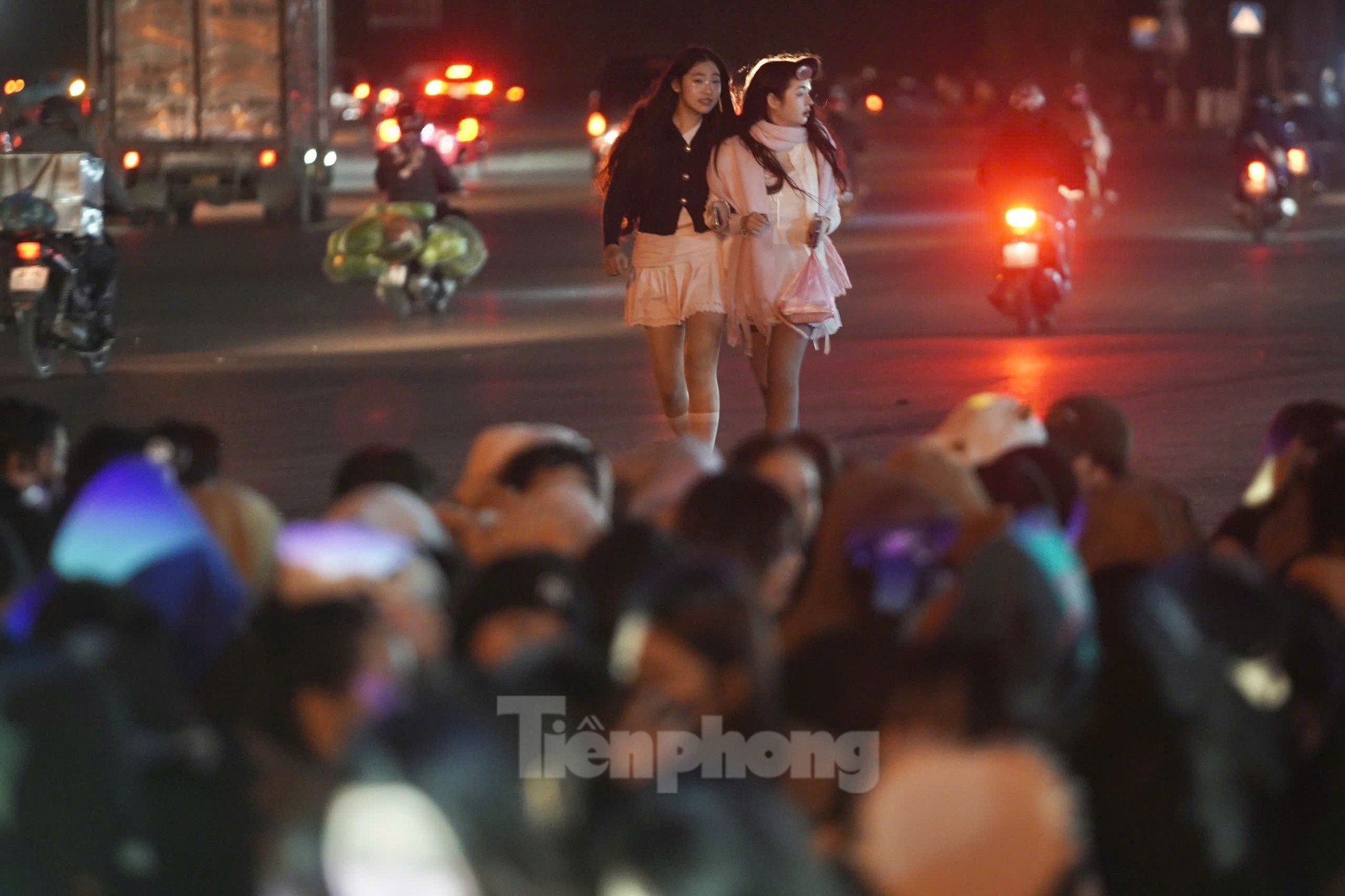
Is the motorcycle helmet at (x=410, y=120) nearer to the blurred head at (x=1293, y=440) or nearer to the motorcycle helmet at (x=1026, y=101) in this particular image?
the motorcycle helmet at (x=1026, y=101)

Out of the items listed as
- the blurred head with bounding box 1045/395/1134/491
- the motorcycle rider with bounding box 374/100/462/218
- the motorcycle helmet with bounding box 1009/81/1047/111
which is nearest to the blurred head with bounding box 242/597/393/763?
the blurred head with bounding box 1045/395/1134/491

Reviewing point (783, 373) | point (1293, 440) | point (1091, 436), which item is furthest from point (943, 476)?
point (783, 373)

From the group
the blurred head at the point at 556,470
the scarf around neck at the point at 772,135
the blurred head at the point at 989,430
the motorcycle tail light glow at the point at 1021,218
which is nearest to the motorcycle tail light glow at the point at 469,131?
the motorcycle tail light glow at the point at 1021,218

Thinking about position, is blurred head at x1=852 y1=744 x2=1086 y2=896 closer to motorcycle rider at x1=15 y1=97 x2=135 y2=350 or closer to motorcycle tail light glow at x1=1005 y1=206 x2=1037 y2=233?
motorcycle rider at x1=15 y1=97 x2=135 y2=350

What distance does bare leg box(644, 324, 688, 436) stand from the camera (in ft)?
32.0

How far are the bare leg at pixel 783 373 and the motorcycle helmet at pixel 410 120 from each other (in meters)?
10.2

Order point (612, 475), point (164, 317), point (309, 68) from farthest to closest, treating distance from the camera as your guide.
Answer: point (309, 68), point (164, 317), point (612, 475)

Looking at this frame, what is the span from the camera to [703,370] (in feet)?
31.7

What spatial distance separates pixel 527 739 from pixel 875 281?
16.2 meters

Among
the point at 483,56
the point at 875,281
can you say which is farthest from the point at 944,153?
the point at 483,56

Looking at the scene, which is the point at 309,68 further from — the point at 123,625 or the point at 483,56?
the point at 483,56

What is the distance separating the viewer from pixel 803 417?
478 inches

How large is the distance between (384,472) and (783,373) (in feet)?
12.6

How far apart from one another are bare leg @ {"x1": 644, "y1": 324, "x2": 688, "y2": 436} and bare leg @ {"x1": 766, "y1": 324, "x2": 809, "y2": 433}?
0.35 meters
